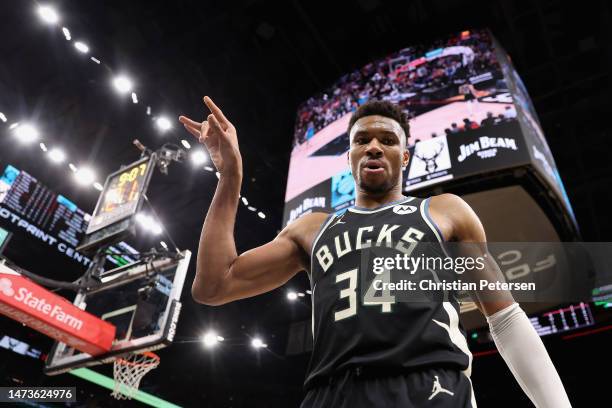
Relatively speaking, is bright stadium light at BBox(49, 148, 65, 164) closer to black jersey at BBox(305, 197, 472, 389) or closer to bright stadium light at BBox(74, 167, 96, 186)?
bright stadium light at BBox(74, 167, 96, 186)

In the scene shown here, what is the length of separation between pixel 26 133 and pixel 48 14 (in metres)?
2.22

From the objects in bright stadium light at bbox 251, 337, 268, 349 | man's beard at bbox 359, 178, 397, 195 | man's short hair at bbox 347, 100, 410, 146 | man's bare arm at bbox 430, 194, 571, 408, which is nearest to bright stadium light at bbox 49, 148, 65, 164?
bright stadium light at bbox 251, 337, 268, 349

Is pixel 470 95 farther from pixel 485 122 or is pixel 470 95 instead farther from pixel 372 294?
pixel 372 294

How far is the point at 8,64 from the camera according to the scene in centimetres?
766

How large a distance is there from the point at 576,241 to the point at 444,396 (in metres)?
5.41

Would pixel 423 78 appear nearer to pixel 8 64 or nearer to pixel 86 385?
pixel 8 64

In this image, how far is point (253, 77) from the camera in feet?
28.5

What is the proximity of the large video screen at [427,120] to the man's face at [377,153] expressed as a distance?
3415mm

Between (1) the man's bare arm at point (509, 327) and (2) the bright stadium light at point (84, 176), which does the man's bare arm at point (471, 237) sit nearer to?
(1) the man's bare arm at point (509, 327)

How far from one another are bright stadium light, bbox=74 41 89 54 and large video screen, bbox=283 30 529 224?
3530 millimetres

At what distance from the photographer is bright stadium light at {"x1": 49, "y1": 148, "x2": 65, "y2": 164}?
8702 millimetres

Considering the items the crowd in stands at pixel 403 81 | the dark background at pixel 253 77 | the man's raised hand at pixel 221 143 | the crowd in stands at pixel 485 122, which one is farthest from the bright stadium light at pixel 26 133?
the man's raised hand at pixel 221 143

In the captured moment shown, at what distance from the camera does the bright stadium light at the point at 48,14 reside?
6957mm

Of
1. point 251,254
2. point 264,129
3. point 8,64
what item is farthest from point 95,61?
point 251,254
